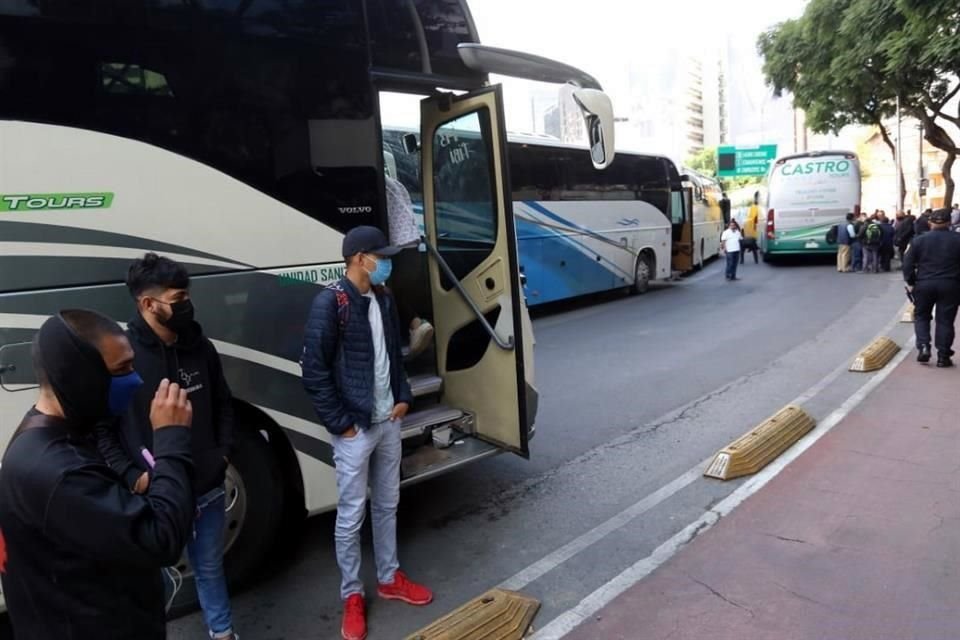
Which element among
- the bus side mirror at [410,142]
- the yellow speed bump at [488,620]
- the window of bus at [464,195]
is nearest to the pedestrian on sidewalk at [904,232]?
the bus side mirror at [410,142]

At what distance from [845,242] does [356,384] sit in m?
18.1

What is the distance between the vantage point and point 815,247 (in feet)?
64.2

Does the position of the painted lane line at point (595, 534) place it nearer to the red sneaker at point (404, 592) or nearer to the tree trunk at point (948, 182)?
the red sneaker at point (404, 592)

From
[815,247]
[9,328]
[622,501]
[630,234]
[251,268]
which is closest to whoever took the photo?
[9,328]

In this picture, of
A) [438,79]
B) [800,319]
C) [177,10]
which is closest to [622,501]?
[438,79]

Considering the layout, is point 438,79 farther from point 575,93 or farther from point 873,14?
point 873,14

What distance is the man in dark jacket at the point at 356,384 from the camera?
3.22 m

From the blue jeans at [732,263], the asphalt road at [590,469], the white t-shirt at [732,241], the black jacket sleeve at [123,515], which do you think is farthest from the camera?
the blue jeans at [732,263]

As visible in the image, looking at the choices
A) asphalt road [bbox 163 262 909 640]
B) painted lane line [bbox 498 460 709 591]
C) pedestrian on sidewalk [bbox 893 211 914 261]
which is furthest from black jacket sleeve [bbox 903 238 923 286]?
pedestrian on sidewalk [bbox 893 211 914 261]

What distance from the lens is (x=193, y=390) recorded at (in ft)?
9.09

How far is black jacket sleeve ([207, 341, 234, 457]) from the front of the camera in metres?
2.88

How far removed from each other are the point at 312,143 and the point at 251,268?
76 cm

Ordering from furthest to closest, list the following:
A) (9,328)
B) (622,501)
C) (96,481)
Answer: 1. (622,501)
2. (9,328)
3. (96,481)

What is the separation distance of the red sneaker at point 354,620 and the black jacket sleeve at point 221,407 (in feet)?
3.30
